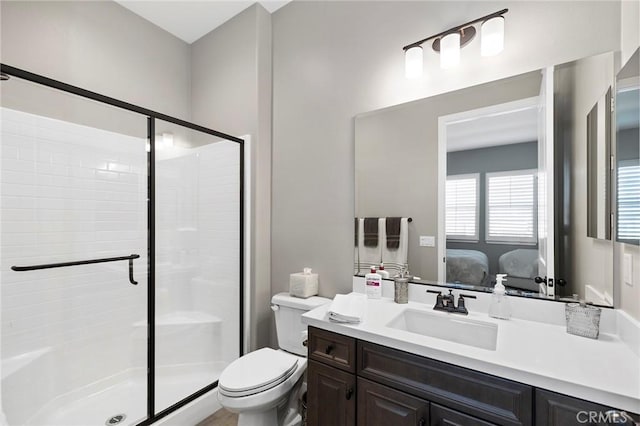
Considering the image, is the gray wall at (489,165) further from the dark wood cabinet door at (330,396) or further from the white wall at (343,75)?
the dark wood cabinet door at (330,396)

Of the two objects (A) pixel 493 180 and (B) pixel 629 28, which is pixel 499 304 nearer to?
(A) pixel 493 180

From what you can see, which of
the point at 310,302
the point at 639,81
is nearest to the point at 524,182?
the point at 639,81

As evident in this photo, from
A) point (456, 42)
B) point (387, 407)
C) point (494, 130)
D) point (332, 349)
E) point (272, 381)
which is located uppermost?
point (456, 42)

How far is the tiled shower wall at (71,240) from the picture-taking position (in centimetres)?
→ 180

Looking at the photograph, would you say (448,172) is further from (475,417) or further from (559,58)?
(475,417)

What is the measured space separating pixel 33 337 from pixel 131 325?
1.70ft

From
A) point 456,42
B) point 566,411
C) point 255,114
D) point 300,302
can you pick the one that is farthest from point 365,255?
point 255,114

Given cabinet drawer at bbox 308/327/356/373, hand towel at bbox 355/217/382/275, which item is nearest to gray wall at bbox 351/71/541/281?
hand towel at bbox 355/217/382/275

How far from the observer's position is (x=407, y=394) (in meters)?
1.11

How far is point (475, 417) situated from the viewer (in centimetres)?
98

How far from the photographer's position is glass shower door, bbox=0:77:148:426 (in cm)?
178

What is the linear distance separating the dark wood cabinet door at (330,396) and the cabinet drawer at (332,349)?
0.03m

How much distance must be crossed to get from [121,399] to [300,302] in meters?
1.36

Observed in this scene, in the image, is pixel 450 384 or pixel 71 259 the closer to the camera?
pixel 450 384
